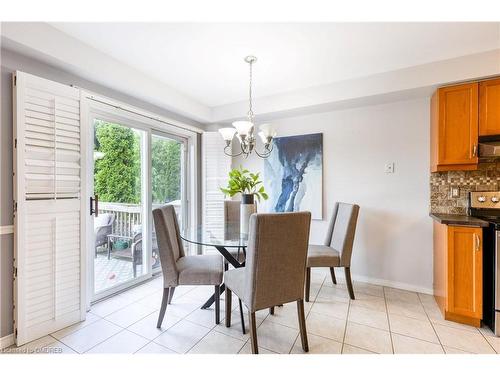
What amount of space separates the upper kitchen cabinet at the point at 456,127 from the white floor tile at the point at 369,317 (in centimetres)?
157

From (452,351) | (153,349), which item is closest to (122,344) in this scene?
(153,349)

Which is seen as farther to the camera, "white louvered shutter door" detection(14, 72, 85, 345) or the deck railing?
the deck railing

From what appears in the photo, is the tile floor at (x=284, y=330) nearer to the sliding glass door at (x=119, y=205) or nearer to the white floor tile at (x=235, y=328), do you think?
the white floor tile at (x=235, y=328)

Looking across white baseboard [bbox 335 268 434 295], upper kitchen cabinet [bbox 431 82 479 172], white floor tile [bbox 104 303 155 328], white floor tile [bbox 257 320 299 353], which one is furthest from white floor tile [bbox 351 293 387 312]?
white floor tile [bbox 104 303 155 328]

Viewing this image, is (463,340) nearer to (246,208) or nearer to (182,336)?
(246,208)

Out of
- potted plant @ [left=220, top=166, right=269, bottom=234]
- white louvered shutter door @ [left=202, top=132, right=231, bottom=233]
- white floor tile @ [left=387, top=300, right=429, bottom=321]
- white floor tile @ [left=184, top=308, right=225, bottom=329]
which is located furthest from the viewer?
white louvered shutter door @ [left=202, top=132, right=231, bottom=233]

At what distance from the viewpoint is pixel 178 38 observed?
1.92m

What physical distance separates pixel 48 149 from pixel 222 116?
86.9 inches

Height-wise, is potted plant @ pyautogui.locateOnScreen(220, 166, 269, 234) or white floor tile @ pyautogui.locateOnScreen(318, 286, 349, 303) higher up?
potted plant @ pyautogui.locateOnScreen(220, 166, 269, 234)

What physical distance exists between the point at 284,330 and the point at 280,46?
95.6 inches

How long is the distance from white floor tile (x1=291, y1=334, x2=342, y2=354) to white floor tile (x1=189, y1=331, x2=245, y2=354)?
0.41 metres

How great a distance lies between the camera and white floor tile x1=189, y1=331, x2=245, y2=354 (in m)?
1.65

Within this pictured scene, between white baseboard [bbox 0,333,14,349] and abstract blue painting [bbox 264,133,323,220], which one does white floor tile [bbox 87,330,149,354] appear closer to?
white baseboard [bbox 0,333,14,349]
